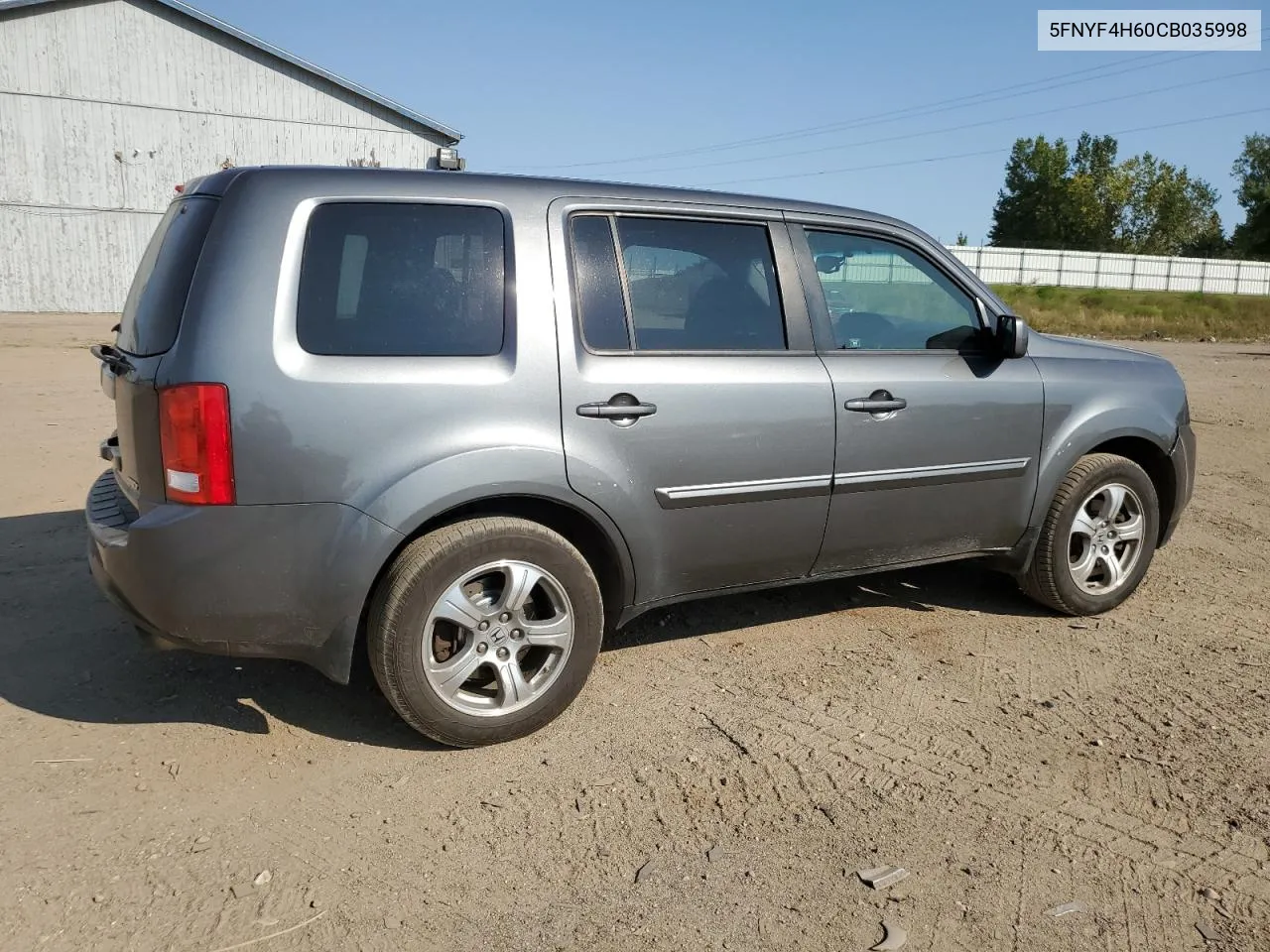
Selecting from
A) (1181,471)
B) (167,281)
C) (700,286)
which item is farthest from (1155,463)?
(167,281)

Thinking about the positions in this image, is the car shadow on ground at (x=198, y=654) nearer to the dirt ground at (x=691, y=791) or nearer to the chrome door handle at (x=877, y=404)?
the dirt ground at (x=691, y=791)

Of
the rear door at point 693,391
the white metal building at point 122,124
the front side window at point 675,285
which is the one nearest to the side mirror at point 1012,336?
the rear door at point 693,391

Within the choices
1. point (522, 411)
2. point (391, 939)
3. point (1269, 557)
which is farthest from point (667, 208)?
point (1269, 557)

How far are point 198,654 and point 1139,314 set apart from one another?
3634 centimetres

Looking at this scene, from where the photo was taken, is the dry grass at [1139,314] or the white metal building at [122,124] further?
the dry grass at [1139,314]

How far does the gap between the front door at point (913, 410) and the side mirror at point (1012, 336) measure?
0.22 feet

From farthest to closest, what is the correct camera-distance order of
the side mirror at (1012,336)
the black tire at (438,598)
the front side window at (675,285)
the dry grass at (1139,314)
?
the dry grass at (1139,314)
the side mirror at (1012,336)
the front side window at (675,285)
the black tire at (438,598)

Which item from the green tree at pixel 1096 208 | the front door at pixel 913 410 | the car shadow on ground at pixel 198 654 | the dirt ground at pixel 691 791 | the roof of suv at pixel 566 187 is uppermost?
the green tree at pixel 1096 208

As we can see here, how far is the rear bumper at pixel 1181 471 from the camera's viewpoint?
5.04 meters

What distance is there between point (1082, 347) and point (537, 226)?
111 inches

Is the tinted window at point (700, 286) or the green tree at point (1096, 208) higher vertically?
the green tree at point (1096, 208)

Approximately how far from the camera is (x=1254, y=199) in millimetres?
69000

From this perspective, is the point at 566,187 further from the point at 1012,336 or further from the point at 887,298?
the point at 1012,336

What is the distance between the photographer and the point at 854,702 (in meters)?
3.92
